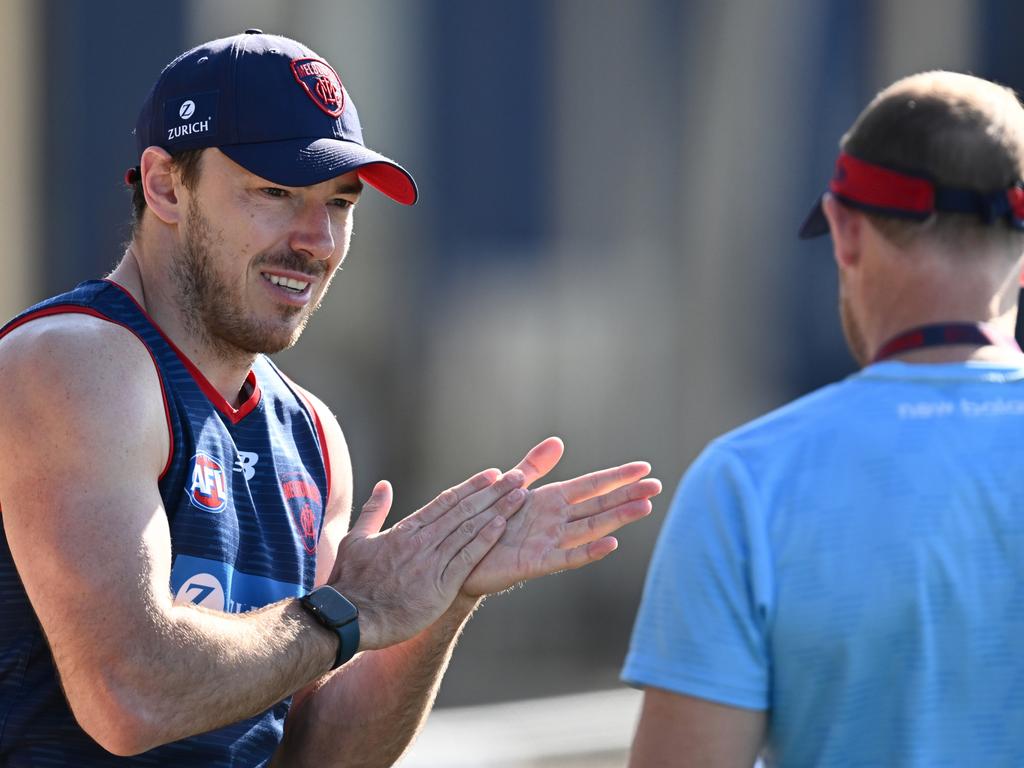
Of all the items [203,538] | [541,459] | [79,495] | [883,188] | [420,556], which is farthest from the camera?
[541,459]

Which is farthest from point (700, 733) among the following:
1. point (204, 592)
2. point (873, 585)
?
point (204, 592)

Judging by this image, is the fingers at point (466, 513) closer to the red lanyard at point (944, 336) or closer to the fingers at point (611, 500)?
the fingers at point (611, 500)

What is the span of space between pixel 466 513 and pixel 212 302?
65 centimetres

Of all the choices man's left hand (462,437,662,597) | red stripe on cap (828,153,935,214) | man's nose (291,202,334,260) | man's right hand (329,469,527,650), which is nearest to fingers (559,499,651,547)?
man's left hand (462,437,662,597)

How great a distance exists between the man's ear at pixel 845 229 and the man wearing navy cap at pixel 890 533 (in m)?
0.03

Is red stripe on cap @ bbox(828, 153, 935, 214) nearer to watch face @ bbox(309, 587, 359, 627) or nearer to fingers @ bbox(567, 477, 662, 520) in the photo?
fingers @ bbox(567, 477, 662, 520)

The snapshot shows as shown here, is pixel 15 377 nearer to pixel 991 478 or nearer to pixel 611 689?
pixel 991 478

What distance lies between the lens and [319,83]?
2799 millimetres

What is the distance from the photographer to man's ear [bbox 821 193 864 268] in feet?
6.26

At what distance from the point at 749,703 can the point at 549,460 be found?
125cm

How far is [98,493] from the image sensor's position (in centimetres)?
228

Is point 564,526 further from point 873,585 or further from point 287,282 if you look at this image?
point 873,585

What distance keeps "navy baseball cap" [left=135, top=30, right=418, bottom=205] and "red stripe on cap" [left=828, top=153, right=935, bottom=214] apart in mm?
1118

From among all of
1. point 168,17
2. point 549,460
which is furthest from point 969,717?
point 168,17
